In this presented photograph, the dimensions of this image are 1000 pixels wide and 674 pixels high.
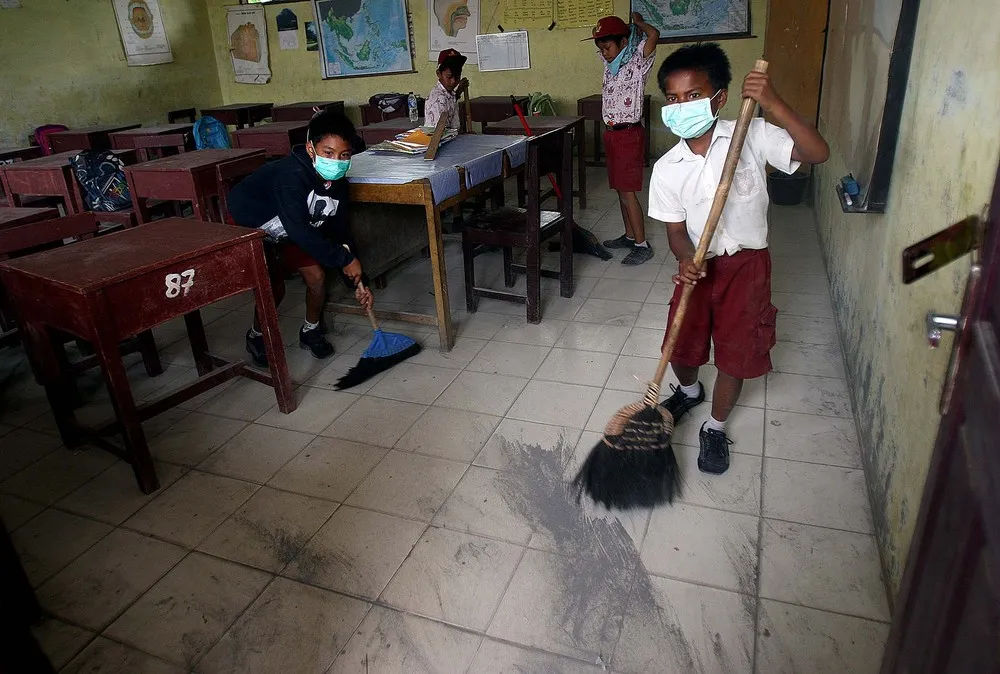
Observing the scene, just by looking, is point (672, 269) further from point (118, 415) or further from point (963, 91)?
point (118, 415)

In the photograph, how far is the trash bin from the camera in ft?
17.4

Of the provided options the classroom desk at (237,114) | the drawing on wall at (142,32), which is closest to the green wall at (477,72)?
the drawing on wall at (142,32)

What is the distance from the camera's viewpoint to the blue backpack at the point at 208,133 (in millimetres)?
5195

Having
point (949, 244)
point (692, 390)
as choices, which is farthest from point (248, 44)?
point (949, 244)

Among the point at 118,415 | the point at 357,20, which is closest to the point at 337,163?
the point at 118,415

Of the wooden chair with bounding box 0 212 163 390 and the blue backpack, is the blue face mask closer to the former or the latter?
the wooden chair with bounding box 0 212 163 390

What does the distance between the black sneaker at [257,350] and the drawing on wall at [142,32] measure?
5.87 m

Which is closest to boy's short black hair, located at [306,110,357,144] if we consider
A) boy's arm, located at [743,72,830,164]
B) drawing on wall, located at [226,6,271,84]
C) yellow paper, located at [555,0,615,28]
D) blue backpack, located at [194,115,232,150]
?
boy's arm, located at [743,72,830,164]

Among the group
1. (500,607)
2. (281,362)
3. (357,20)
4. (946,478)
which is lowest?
(500,607)

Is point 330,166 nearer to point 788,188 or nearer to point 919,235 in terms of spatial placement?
point 919,235

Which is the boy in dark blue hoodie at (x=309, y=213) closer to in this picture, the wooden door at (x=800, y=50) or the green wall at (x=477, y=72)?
the wooden door at (x=800, y=50)

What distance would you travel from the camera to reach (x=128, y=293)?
2.08 m

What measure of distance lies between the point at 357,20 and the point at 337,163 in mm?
5899

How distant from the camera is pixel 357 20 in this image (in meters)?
7.75
